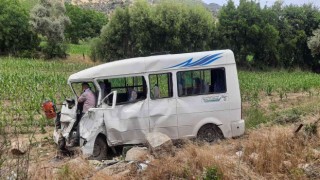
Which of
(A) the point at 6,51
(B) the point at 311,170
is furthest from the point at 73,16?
(B) the point at 311,170

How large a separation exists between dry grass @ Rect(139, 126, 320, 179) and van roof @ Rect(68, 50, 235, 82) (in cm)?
314

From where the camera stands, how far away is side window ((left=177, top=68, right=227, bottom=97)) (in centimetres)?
1105

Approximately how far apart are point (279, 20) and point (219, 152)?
40.5 meters

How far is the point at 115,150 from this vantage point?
1095 centimetres

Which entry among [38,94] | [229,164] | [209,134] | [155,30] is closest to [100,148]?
[209,134]

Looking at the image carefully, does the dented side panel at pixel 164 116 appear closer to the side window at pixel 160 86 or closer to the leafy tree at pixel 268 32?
the side window at pixel 160 86

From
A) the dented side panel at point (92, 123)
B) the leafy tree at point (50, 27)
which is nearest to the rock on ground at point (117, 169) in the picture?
the dented side panel at point (92, 123)

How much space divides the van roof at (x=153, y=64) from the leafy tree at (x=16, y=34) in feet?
134

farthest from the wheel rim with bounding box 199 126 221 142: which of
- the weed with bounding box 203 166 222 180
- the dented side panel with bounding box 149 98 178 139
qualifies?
the weed with bounding box 203 166 222 180

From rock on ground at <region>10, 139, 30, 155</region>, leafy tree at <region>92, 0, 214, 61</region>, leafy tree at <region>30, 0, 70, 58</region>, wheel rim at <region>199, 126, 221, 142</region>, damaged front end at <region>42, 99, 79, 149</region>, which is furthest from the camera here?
leafy tree at <region>30, 0, 70, 58</region>

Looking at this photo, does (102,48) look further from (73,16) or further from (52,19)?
(73,16)

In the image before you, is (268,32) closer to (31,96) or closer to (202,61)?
(31,96)

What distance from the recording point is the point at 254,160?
772 centimetres

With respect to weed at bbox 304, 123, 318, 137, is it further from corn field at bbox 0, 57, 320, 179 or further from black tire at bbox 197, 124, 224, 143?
corn field at bbox 0, 57, 320, 179
